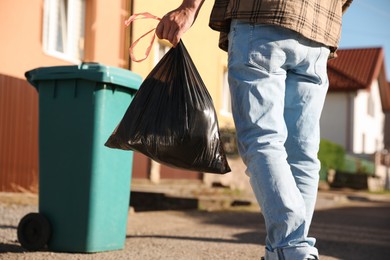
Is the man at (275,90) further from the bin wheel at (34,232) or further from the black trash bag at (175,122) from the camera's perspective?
the bin wheel at (34,232)

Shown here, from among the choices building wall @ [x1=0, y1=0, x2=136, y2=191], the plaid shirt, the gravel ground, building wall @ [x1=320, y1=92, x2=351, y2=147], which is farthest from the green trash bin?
building wall @ [x1=320, y1=92, x2=351, y2=147]

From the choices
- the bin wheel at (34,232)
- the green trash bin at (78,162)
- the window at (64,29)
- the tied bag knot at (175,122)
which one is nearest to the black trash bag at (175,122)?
the tied bag knot at (175,122)

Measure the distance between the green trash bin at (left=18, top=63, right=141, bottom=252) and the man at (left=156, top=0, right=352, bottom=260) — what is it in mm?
1617

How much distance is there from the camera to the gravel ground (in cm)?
446

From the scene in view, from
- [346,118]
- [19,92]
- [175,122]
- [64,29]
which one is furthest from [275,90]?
[346,118]

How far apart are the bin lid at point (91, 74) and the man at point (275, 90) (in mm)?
1550

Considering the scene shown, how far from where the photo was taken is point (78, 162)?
425 centimetres

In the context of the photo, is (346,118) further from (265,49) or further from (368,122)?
(265,49)

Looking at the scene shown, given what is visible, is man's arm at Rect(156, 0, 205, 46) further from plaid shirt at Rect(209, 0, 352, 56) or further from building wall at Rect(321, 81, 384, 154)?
building wall at Rect(321, 81, 384, 154)

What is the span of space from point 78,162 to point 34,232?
564 millimetres

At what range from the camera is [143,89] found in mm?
3166

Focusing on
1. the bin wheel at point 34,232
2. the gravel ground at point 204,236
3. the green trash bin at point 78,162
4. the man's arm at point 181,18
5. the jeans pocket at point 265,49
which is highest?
the man's arm at point 181,18

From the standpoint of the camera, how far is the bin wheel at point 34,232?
4.27 metres

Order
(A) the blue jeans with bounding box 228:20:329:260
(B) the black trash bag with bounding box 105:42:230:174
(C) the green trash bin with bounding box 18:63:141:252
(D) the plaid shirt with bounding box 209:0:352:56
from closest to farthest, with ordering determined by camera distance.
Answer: (A) the blue jeans with bounding box 228:20:329:260 → (D) the plaid shirt with bounding box 209:0:352:56 → (B) the black trash bag with bounding box 105:42:230:174 → (C) the green trash bin with bounding box 18:63:141:252
